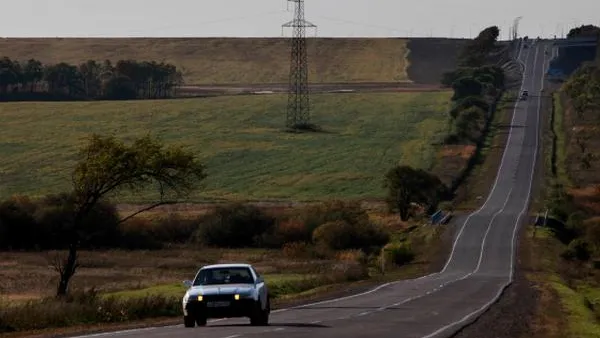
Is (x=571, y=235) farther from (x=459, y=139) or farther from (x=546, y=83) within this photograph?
(x=546, y=83)

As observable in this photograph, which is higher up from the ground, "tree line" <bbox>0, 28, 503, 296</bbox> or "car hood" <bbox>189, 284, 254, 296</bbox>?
"car hood" <bbox>189, 284, 254, 296</bbox>

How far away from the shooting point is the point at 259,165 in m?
122

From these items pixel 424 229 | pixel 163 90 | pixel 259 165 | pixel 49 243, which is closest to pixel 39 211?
pixel 49 243

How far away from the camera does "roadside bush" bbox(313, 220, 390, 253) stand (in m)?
82.5

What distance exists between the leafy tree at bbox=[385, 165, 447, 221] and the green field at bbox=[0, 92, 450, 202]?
25.5 ft

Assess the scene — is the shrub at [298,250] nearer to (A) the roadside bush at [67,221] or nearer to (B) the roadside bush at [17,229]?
(A) the roadside bush at [67,221]

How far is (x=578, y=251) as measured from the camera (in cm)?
7762

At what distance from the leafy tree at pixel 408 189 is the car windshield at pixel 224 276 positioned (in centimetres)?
6028

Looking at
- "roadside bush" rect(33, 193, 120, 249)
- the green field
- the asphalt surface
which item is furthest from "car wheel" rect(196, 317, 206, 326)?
the green field

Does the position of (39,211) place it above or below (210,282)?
below

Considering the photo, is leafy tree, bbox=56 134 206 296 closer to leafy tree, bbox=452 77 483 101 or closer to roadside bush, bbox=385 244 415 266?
roadside bush, bbox=385 244 415 266

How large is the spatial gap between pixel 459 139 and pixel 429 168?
18938 mm

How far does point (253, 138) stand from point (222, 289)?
4187 inches

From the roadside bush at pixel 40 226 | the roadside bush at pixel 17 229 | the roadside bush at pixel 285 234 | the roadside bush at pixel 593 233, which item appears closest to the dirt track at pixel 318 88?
the roadside bush at pixel 285 234
